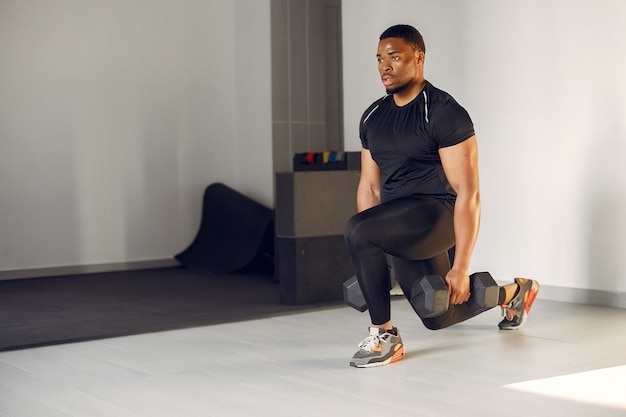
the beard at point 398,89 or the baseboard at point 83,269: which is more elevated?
the beard at point 398,89

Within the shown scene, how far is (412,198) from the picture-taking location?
310cm

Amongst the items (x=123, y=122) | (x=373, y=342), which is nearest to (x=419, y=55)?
(x=373, y=342)

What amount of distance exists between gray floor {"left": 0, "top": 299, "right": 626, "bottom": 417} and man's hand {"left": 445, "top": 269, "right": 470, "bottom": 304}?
0.79ft

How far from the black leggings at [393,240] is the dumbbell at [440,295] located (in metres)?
0.11

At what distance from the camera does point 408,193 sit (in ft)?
10.3

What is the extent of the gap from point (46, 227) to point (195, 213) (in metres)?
1.20

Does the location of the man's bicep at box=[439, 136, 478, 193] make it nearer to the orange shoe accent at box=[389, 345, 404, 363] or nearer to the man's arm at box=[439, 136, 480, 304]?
the man's arm at box=[439, 136, 480, 304]

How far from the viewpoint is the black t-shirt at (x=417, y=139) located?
3018 millimetres

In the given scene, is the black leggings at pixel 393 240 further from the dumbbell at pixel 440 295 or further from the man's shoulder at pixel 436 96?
the man's shoulder at pixel 436 96

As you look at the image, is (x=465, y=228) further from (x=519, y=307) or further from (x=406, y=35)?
(x=519, y=307)

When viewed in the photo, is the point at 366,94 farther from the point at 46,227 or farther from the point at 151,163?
the point at 46,227

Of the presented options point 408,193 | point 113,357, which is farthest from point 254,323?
point 408,193

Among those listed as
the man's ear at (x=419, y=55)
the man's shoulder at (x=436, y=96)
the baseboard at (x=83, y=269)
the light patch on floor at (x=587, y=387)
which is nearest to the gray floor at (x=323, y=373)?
the light patch on floor at (x=587, y=387)

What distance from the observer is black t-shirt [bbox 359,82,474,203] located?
302 cm
